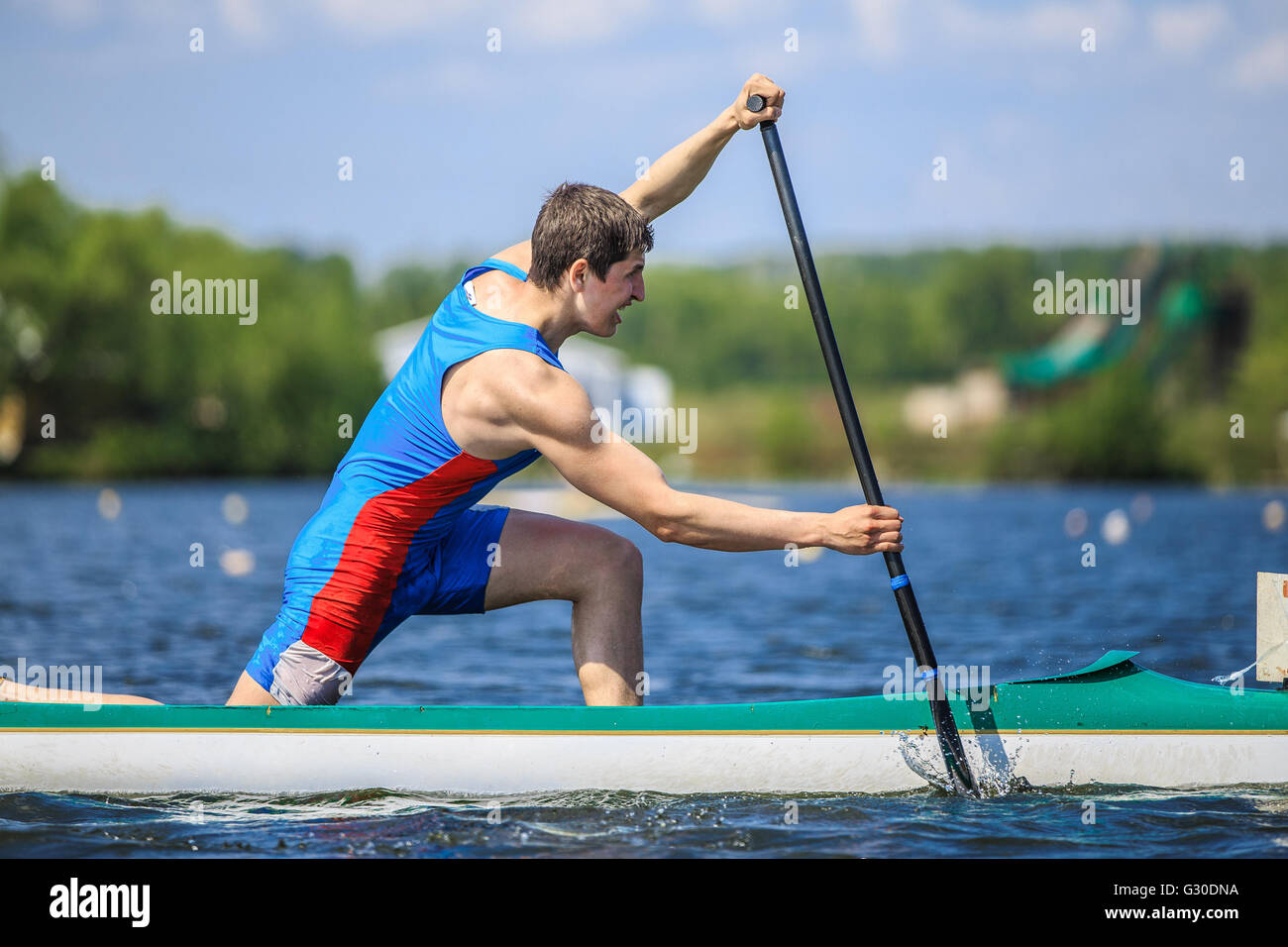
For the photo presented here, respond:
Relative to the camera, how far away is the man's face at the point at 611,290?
4379 mm

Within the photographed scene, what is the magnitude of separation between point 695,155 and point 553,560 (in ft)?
5.78

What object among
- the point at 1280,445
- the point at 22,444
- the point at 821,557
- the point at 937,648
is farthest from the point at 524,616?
the point at 1280,445

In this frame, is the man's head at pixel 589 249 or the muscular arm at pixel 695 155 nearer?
the man's head at pixel 589 249

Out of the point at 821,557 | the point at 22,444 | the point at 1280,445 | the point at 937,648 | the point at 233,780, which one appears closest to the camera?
the point at 233,780

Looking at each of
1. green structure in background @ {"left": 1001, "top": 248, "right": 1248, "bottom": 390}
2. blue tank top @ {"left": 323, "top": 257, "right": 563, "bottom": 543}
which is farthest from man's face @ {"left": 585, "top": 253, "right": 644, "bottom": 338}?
green structure in background @ {"left": 1001, "top": 248, "right": 1248, "bottom": 390}

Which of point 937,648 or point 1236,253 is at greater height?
point 1236,253

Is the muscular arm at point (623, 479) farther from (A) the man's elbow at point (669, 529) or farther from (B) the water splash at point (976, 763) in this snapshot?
(B) the water splash at point (976, 763)

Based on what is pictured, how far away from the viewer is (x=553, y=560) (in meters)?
4.77

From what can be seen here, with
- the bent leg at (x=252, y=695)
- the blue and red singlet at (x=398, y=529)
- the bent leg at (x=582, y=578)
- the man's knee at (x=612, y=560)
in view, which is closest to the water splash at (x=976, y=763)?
the bent leg at (x=582, y=578)

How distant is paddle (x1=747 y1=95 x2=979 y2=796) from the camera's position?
201 inches
